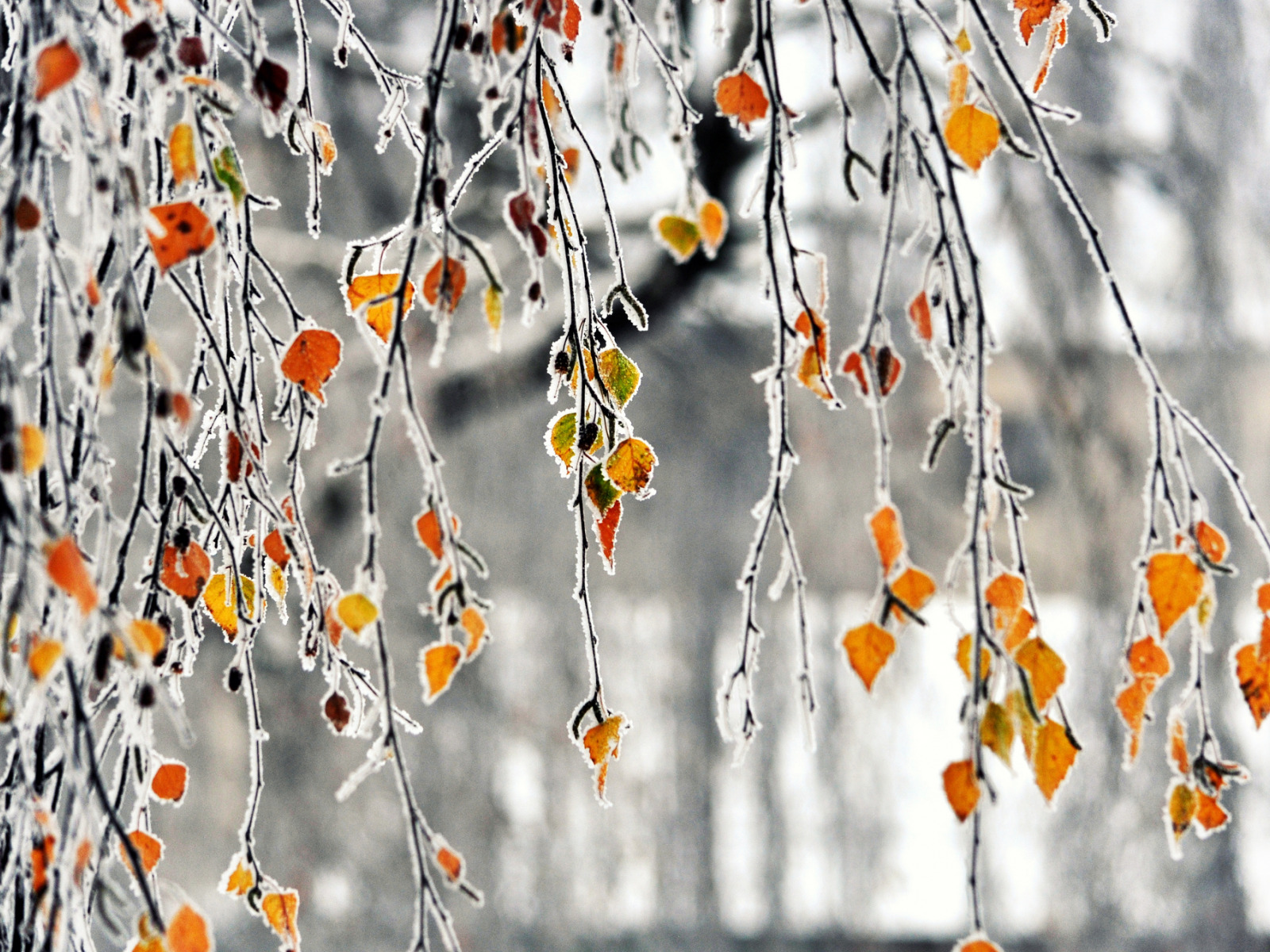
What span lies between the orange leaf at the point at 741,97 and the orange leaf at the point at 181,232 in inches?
12.6

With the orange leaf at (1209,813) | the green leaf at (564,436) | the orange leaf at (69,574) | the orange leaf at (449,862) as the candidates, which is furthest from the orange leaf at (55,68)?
the orange leaf at (1209,813)

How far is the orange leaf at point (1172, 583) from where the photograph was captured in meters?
0.73

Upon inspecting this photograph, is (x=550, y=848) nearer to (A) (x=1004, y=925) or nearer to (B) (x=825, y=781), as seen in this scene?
(B) (x=825, y=781)

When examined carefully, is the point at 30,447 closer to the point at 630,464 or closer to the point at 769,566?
the point at 630,464

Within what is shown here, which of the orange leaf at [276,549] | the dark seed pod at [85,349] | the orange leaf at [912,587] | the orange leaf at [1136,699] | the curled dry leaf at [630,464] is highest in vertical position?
the dark seed pod at [85,349]

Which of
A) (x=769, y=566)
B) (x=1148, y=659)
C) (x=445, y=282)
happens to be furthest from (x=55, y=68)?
(x=769, y=566)

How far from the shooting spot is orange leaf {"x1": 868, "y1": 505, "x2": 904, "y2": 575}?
74 centimetres

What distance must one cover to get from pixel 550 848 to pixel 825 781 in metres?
0.66

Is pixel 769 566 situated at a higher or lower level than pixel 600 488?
higher

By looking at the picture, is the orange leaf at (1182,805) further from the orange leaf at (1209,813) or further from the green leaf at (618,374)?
the green leaf at (618,374)

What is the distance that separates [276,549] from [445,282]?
0.91 ft

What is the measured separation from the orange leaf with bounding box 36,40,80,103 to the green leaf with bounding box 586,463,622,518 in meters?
0.33

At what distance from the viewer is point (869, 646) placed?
733 millimetres

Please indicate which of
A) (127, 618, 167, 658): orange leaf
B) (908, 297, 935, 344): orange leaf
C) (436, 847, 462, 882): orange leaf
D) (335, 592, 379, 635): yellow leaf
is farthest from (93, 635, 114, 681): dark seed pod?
(908, 297, 935, 344): orange leaf
